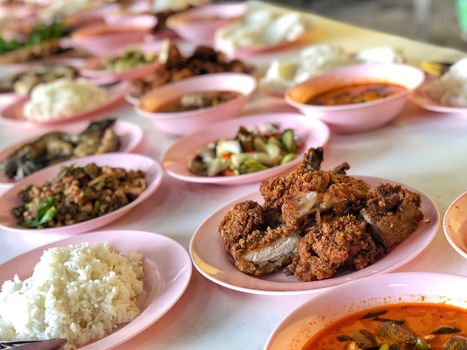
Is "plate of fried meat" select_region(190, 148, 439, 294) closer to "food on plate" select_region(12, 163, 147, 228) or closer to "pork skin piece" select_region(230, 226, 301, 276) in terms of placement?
"pork skin piece" select_region(230, 226, 301, 276)

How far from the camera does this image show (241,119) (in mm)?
2379

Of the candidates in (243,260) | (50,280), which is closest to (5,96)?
(50,280)

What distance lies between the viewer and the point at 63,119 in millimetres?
2979

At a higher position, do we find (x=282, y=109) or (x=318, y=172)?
(x=318, y=172)

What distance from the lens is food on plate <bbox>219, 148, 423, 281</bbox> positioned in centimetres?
136

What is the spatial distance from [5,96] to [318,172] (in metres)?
2.72

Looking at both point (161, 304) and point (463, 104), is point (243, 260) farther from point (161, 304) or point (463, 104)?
point (463, 104)

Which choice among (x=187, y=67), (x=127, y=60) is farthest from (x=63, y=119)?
(x=127, y=60)

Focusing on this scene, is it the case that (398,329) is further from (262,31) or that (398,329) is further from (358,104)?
(262,31)

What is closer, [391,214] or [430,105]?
[391,214]

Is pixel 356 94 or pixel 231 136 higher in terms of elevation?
pixel 356 94

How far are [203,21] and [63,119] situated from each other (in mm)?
1532

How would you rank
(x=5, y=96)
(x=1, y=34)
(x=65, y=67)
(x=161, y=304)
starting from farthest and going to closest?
(x=1, y=34)
(x=65, y=67)
(x=5, y=96)
(x=161, y=304)

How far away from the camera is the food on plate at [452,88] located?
206cm
